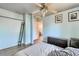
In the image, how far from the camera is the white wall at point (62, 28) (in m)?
3.09

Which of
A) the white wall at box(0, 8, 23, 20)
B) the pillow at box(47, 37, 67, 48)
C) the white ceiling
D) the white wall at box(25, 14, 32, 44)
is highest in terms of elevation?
the white ceiling

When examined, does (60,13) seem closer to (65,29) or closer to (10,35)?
(65,29)

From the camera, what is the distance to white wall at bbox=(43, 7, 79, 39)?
3.09 metres

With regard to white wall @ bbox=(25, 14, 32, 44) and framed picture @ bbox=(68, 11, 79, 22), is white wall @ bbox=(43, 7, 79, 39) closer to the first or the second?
framed picture @ bbox=(68, 11, 79, 22)

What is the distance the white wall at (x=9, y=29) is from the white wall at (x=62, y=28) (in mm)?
1688

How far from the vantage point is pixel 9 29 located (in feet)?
13.0

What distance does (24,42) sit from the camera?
4.79 m

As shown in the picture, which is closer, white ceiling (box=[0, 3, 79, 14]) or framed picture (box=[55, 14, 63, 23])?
white ceiling (box=[0, 3, 79, 14])

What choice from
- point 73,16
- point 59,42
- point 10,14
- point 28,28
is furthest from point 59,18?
point 10,14

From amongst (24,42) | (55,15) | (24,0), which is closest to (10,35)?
(24,42)

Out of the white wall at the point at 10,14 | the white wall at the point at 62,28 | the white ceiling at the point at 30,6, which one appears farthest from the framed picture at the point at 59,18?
the white wall at the point at 10,14

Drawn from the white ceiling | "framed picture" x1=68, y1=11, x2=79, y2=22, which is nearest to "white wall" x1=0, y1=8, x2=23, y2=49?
the white ceiling

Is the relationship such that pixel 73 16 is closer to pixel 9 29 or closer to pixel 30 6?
pixel 30 6

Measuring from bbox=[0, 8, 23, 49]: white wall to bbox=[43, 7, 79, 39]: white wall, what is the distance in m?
1.69
